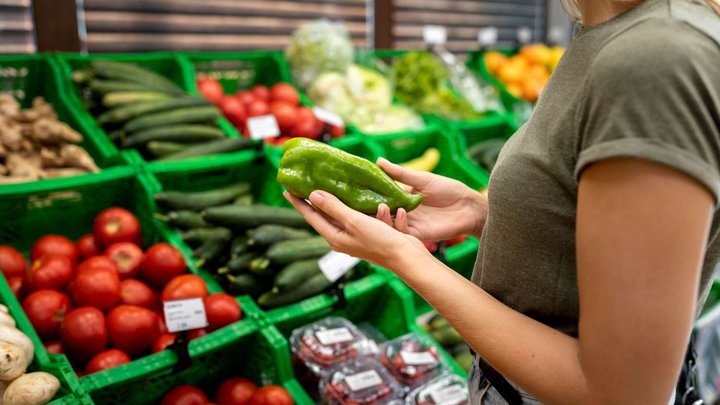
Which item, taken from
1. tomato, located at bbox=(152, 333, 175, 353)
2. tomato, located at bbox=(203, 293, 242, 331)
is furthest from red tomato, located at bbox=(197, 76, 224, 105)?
tomato, located at bbox=(152, 333, 175, 353)

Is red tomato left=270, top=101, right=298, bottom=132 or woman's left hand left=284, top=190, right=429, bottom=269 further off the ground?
woman's left hand left=284, top=190, right=429, bottom=269

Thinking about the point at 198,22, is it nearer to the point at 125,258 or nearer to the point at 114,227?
the point at 114,227

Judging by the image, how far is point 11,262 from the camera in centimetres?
210

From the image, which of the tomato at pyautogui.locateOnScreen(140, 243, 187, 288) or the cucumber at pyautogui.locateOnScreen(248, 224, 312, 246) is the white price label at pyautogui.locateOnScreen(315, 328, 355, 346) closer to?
the cucumber at pyautogui.locateOnScreen(248, 224, 312, 246)

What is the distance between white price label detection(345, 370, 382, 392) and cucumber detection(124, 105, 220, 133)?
1569mm

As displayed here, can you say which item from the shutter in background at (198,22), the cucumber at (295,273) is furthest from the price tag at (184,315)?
the shutter in background at (198,22)

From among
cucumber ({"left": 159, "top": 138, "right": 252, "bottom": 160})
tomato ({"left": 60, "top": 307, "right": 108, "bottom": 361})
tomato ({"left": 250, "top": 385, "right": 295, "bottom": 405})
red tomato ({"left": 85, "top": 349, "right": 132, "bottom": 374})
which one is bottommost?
tomato ({"left": 250, "top": 385, "right": 295, "bottom": 405})

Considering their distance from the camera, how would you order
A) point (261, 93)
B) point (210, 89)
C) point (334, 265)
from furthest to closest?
point (261, 93) < point (210, 89) < point (334, 265)

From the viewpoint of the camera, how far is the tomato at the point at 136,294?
2.09 meters

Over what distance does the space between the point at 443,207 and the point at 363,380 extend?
2.75 ft

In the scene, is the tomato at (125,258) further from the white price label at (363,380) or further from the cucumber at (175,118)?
the white price label at (363,380)

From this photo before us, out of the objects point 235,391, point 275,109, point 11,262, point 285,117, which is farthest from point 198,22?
point 235,391

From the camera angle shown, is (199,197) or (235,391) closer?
(235,391)

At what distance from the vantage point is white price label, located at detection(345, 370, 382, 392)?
2.00 m
